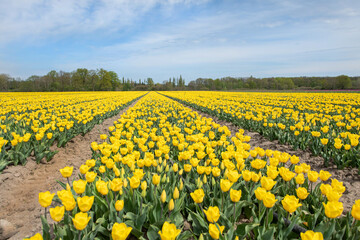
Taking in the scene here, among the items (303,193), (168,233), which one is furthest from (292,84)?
(168,233)

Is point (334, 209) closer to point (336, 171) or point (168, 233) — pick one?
point (168, 233)

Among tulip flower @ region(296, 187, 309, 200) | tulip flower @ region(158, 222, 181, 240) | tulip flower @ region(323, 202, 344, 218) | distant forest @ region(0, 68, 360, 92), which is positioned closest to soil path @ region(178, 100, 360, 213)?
tulip flower @ region(296, 187, 309, 200)

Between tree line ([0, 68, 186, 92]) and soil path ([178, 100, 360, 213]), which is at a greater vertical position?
tree line ([0, 68, 186, 92])

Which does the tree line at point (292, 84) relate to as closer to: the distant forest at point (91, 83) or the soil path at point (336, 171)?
the distant forest at point (91, 83)

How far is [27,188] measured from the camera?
3982 mm

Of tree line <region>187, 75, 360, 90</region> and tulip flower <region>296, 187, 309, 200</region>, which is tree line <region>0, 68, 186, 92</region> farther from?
tulip flower <region>296, 187, 309, 200</region>

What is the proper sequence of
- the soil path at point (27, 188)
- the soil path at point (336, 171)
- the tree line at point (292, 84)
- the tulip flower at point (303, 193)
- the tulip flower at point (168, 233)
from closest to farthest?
the tulip flower at point (168, 233) < the tulip flower at point (303, 193) < the soil path at point (27, 188) < the soil path at point (336, 171) < the tree line at point (292, 84)

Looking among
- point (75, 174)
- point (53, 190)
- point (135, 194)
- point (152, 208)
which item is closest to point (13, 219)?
point (53, 190)

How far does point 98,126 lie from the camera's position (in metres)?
9.51

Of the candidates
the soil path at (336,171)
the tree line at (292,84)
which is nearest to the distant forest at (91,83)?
the tree line at (292,84)

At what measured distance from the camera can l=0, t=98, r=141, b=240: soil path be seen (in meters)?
2.86

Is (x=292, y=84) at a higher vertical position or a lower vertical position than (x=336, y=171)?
higher

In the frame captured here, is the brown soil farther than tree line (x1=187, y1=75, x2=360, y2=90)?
No

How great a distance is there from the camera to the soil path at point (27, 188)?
2.86 m
